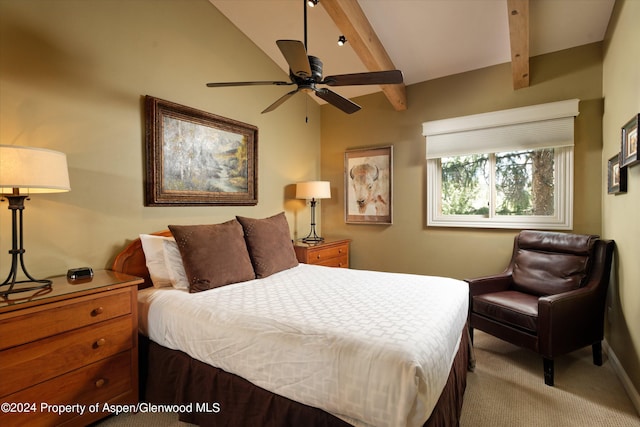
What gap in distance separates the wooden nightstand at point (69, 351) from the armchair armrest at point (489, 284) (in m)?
2.64

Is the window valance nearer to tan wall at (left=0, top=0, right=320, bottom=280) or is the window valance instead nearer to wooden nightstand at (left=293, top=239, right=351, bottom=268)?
wooden nightstand at (left=293, top=239, right=351, bottom=268)

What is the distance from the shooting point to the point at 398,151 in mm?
3953

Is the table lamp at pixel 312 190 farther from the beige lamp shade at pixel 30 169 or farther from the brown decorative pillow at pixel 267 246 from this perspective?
the beige lamp shade at pixel 30 169

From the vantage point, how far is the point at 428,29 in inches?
116

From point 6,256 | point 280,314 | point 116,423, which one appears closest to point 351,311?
point 280,314

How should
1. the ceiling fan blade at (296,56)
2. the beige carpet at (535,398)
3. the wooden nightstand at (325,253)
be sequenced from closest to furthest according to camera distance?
the ceiling fan blade at (296,56), the beige carpet at (535,398), the wooden nightstand at (325,253)

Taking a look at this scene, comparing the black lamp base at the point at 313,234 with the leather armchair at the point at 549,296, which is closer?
the leather armchair at the point at 549,296

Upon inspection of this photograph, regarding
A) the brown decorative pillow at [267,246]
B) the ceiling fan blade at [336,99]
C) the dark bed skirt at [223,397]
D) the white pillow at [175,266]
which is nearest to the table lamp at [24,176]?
the white pillow at [175,266]

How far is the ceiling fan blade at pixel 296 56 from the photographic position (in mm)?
1663

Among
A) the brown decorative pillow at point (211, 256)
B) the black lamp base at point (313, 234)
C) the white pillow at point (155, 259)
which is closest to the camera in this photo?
the brown decorative pillow at point (211, 256)

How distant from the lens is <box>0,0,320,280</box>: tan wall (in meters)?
1.94

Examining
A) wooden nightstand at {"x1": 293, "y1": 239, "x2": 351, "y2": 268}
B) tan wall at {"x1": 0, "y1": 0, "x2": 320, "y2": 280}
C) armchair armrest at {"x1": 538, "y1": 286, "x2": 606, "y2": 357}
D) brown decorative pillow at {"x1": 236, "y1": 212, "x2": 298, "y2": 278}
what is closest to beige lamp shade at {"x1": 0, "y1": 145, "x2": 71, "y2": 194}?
tan wall at {"x1": 0, "y1": 0, "x2": 320, "y2": 280}

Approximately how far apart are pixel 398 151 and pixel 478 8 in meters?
1.67

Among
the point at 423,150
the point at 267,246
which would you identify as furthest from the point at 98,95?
the point at 423,150
